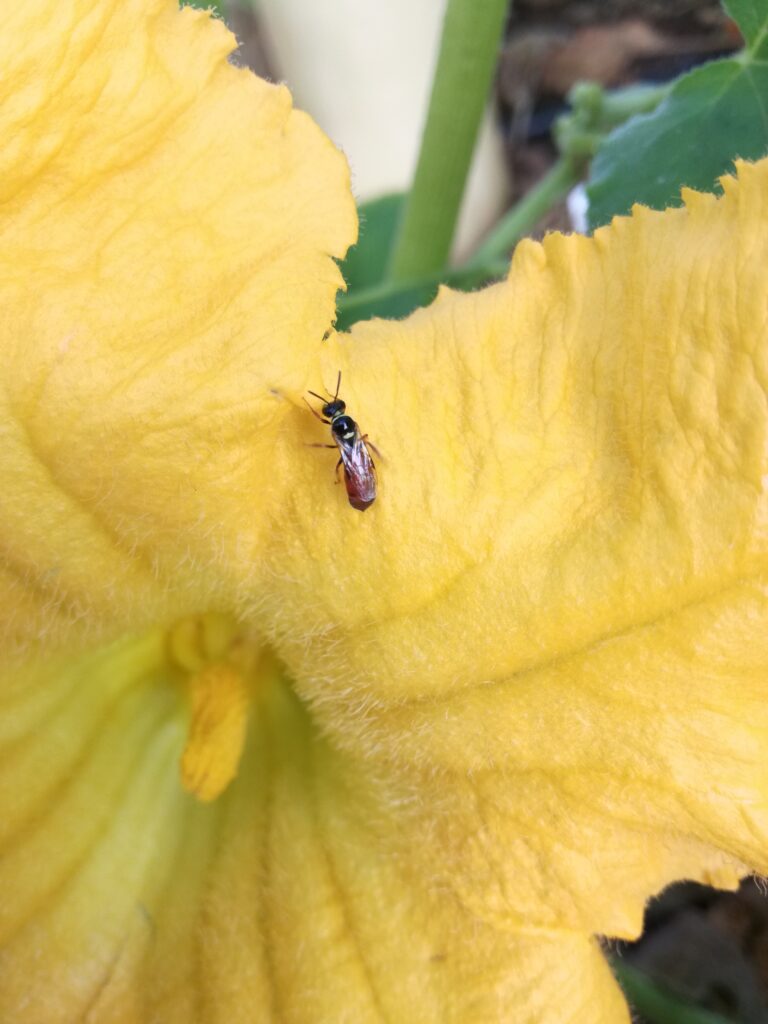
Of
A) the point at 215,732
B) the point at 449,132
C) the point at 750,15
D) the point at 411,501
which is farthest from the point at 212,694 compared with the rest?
the point at 750,15

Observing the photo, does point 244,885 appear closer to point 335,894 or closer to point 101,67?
point 335,894

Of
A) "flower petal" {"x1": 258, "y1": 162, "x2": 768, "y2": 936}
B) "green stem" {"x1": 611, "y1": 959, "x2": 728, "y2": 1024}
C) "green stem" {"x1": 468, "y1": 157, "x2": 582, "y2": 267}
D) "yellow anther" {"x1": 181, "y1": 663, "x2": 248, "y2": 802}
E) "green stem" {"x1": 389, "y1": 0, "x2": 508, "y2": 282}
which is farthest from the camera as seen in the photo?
"green stem" {"x1": 468, "y1": 157, "x2": 582, "y2": 267}

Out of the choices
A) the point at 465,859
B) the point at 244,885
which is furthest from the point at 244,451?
the point at 244,885

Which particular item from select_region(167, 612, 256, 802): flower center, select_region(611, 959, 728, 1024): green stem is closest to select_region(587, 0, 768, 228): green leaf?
select_region(167, 612, 256, 802): flower center

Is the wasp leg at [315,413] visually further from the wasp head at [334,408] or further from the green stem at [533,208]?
the green stem at [533,208]

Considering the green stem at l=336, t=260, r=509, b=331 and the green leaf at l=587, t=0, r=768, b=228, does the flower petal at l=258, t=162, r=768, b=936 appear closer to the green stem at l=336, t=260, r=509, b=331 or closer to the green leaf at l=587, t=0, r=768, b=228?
the green leaf at l=587, t=0, r=768, b=228

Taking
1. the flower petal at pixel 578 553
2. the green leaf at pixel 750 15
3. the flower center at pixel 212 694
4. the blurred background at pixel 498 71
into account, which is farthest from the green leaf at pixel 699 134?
the blurred background at pixel 498 71

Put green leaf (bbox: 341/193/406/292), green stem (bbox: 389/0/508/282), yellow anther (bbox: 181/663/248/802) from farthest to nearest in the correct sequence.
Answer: green leaf (bbox: 341/193/406/292), green stem (bbox: 389/0/508/282), yellow anther (bbox: 181/663/248/802)
